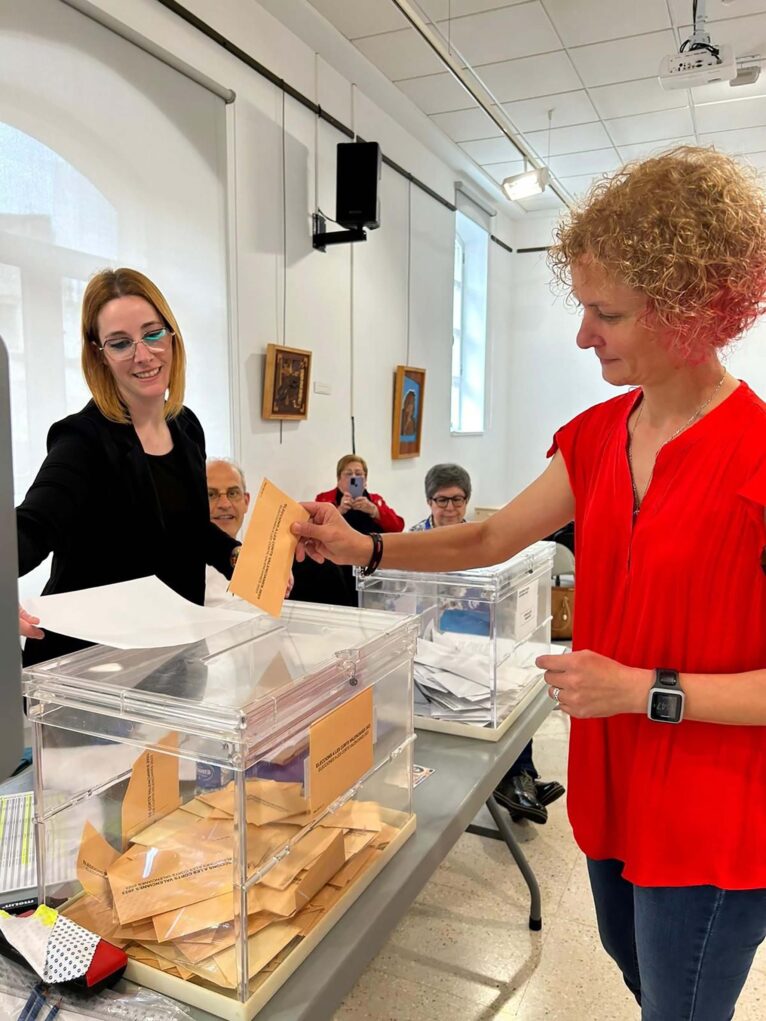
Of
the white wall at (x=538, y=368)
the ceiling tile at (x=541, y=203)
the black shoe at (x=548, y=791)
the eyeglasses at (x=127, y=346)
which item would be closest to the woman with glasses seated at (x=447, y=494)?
the black shoe at (x=548, y=791)

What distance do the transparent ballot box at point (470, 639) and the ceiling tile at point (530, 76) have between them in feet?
12.0

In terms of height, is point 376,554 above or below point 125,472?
below

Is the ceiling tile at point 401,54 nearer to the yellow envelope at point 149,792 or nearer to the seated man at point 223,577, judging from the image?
the seated man at point 223,577

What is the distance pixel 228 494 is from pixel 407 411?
9.33 ft

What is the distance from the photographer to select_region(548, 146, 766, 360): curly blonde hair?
33.4 inches

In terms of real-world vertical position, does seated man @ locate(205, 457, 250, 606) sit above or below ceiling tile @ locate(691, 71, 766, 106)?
below

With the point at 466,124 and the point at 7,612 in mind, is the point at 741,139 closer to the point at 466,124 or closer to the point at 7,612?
the point at 466,124

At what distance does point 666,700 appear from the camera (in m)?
Answer: 0.87

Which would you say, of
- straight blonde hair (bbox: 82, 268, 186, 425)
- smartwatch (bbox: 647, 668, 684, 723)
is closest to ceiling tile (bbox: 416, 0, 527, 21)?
straight blonde hair (bbox: 82, 268, 186, 425)

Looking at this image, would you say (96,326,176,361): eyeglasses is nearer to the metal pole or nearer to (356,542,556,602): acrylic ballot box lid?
(356,542,556,602): acrylic ballot box lid

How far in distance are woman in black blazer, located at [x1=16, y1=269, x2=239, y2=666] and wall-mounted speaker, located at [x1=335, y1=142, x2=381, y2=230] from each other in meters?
2.48

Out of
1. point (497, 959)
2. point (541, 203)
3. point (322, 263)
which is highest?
point (541, 203)

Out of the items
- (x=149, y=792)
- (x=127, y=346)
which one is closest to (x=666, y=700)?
(x=149, y=792)

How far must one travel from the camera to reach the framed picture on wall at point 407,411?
526 centimetres
